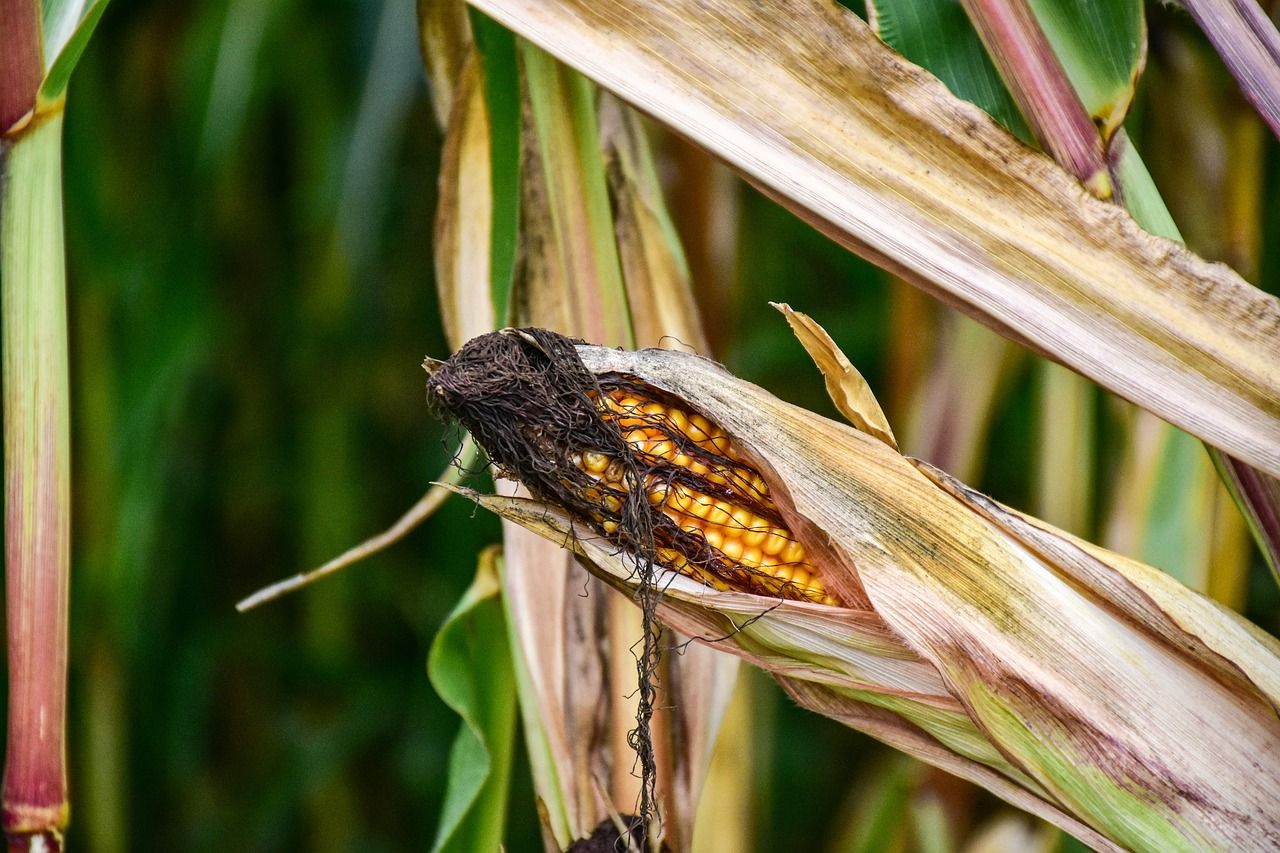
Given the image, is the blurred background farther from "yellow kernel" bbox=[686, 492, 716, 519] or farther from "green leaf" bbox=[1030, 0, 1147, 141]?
"yellow kernel" bbox=[686, 492, 716, 519]

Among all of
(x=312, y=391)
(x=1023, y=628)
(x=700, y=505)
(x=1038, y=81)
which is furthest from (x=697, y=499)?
(x=312, y=391)

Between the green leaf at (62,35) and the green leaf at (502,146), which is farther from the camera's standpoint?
the green leaf at (502,146)

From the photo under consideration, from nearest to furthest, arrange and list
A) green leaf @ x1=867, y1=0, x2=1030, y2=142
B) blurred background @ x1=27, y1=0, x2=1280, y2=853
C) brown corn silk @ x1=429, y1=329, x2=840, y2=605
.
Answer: brown corn silk @ x1=429, y1=329, x2=840, y2=605 < green leaf @ x1=867, y1=0, x2=1030, y2=142 < blurred background @ x1=27, y1=0, x2=1280, y2=853

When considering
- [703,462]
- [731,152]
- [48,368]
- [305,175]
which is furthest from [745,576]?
[305,175]

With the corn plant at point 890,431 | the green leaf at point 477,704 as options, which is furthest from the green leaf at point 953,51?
the green leaf at point 477,704

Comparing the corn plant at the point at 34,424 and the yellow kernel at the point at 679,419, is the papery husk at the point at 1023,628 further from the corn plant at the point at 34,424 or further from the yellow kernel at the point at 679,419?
the corn plant at the point at 34,424

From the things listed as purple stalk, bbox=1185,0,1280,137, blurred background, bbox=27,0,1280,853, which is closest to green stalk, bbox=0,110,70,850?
blurred background, bbox=27,0,1280,853

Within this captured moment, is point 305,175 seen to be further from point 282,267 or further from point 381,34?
point 381,34

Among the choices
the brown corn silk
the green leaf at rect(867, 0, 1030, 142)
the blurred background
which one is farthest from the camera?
the blurred background
